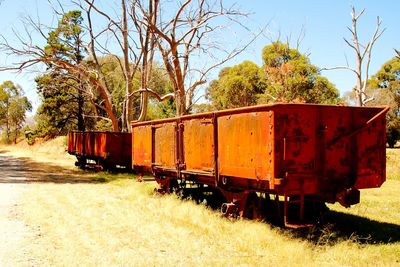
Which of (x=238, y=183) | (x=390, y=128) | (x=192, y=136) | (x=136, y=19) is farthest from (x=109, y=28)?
(x=390, y=128)

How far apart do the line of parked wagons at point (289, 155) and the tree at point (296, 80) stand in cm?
2356

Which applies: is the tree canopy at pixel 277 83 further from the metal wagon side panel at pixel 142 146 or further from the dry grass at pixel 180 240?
the dry grass at pixel 180 240

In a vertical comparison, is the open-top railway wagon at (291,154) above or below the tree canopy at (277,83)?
below

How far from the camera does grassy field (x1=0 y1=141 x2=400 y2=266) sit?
19.9 feet

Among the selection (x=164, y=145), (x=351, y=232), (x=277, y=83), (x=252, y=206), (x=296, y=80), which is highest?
(x=296, y=80)

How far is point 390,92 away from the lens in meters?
47.1

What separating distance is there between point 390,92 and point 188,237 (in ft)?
152

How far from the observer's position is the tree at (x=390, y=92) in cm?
4244

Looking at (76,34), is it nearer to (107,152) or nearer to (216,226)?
(107,152)

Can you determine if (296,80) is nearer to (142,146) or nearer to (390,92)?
(390,92)

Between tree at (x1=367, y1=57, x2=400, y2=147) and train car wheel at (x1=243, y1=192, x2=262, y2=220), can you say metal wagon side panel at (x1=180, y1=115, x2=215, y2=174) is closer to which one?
train car wheel at (x1=243, y1=192, x2=262, y2=220)

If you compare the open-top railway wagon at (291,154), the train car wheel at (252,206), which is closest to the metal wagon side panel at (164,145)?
the open-top railway wagon at (291,154)

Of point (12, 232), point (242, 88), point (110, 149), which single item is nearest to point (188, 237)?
point (12, 232)

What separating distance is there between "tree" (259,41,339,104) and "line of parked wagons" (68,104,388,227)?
927 inches
